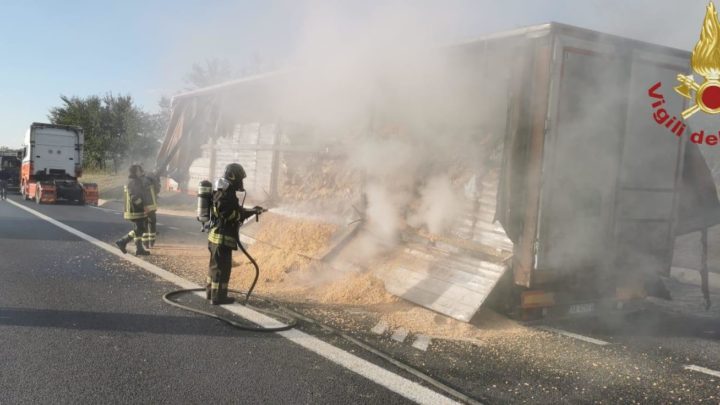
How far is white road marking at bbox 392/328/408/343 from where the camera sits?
13.5ft

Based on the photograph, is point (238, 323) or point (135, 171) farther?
point (135, 171)

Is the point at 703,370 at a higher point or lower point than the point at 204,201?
lower

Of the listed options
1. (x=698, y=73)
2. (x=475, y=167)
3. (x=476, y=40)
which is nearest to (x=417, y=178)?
(x=475, y=167)

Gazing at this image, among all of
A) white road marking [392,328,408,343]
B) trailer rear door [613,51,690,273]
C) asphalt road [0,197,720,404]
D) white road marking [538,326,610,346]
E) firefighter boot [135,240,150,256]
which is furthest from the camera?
firefighter boot [135,240,150,256]

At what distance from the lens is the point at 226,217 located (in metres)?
4.96

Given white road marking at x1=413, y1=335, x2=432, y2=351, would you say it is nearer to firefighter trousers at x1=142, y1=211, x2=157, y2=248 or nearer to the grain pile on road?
the grain pile on road

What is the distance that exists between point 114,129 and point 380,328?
34.9 metres

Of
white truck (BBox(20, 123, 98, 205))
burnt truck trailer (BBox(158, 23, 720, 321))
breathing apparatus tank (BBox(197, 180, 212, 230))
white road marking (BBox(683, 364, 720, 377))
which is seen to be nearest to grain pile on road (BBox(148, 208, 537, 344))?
burnt truck trailer (BBox(158, 23, 720, 321))

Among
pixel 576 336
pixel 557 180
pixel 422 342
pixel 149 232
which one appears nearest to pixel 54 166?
pixel 149 232

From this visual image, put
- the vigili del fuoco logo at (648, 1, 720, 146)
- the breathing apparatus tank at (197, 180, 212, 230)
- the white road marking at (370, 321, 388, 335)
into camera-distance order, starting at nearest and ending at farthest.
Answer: the white road marking at (370, 321, 388, 335) → the vigili del fuoco logo at (648, 1, 720, 146) → the breathing apparatus tank at (197, 180, 212, 230)

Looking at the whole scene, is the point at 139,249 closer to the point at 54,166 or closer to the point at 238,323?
the point at 238,323

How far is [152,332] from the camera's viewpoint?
4.00 meters

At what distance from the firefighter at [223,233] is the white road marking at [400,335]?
66.6 inches

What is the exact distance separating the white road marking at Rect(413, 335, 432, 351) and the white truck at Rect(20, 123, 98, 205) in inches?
648
